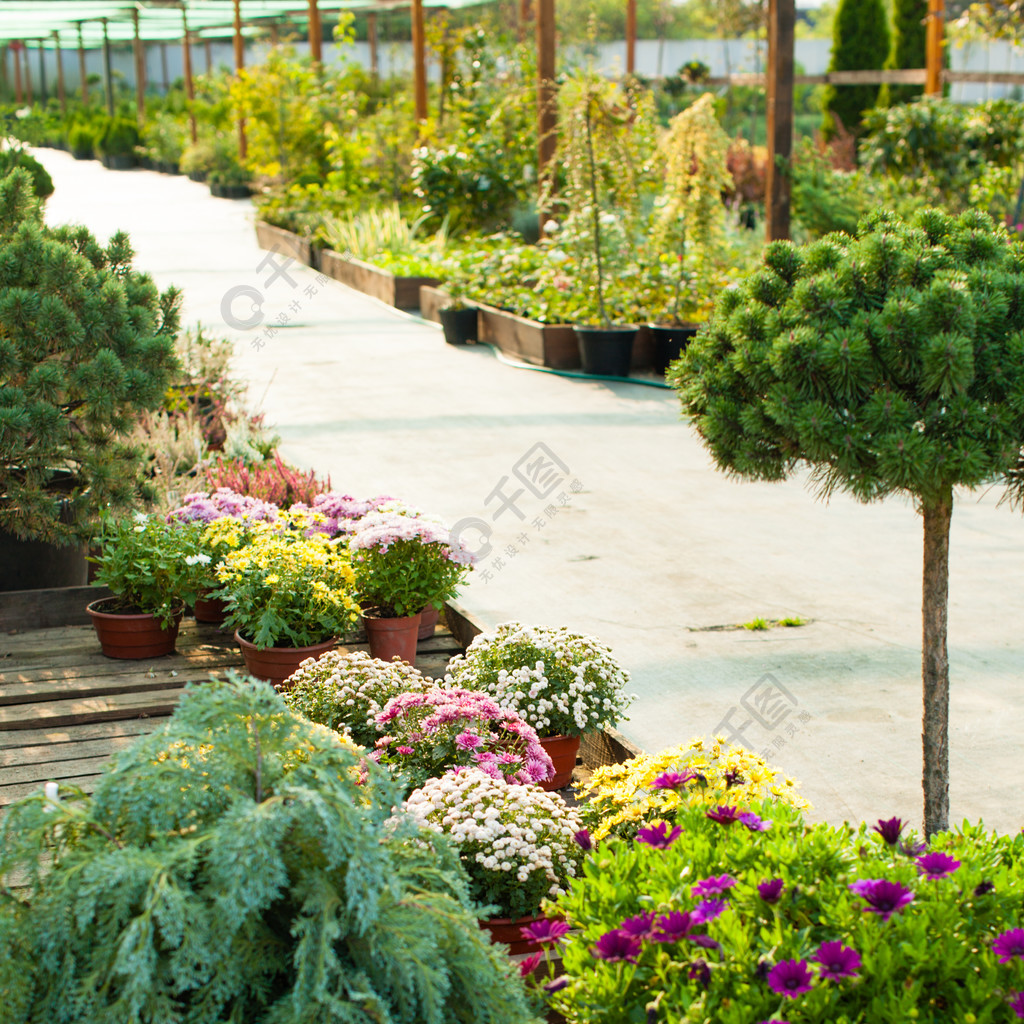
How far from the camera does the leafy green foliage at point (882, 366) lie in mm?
2307

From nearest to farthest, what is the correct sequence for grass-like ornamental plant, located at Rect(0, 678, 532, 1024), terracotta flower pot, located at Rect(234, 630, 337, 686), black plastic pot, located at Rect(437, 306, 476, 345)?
grass-like ornamental plant, located at Rect(0, 678, 532, 1024) < terracotta flower pot, located at Rect(234, 630, 337, 686) < black plastic pot, located at Rect(437, 306, 476, 345)

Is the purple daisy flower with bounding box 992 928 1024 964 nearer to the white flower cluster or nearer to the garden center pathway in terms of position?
the white flower cluster

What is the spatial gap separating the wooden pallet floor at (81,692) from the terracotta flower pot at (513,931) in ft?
3.74

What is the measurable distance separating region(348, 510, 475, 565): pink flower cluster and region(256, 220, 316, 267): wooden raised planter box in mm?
13171

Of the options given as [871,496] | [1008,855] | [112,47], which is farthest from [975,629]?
[112,47]

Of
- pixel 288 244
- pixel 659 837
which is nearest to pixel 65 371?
pixel 659 837

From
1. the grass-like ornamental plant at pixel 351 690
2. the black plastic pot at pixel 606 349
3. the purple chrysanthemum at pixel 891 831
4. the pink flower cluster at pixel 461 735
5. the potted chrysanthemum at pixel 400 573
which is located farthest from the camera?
the black plastic pot at pixel 606 349

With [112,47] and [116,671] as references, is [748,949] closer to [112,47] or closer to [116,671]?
[116,671]

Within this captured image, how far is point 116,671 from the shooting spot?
Result: 3.67m

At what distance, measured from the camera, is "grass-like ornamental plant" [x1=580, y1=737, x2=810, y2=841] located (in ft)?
7.61

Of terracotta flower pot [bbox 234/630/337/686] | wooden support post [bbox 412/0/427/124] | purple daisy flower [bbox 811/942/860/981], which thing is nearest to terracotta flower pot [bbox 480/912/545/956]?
purple daisy flower [bbox 811/942/860/981]

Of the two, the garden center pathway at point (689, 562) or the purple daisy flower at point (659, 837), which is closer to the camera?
the purple daisy flower at point (659, 837)

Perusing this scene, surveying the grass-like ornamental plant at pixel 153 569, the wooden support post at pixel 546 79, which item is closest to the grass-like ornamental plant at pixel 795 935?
the grass-like ornamental plant at pixel 153 569

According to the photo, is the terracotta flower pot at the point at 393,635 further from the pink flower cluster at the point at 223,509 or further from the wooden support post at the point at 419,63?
the wooden support post at the point at 419,63
